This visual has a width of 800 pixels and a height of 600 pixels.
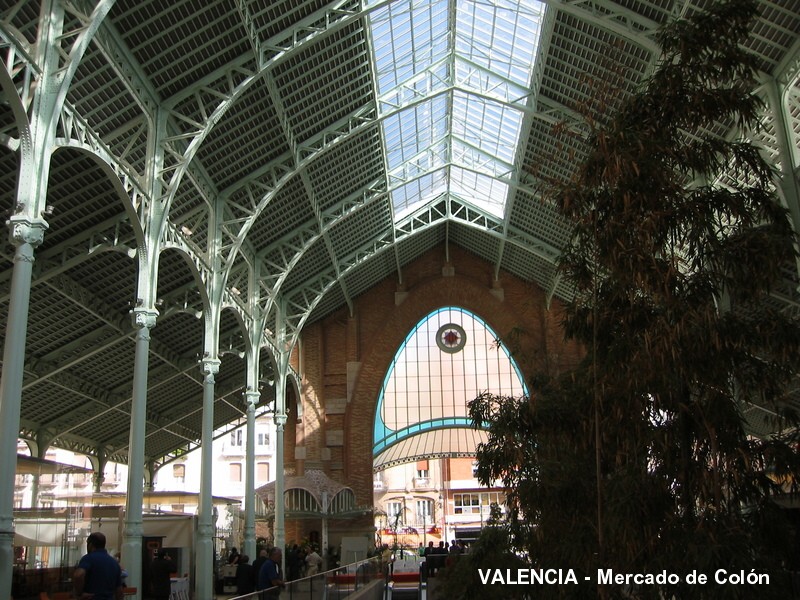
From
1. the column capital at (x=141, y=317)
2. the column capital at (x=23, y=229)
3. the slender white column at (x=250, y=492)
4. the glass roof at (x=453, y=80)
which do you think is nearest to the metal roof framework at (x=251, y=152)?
the glass roof at (x=453, y=80)

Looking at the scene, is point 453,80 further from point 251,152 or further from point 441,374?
point 441,374

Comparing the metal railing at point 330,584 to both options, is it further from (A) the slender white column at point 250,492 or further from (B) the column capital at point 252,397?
(B) the column capital at point 252,397

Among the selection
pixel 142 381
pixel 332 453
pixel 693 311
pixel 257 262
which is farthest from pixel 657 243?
pixel 332 453

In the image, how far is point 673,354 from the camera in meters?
8.97

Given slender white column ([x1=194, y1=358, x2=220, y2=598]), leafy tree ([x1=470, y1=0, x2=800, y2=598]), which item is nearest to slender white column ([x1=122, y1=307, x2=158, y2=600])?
slender white column ([x1=194, y1=358, x2=220, y2=598])

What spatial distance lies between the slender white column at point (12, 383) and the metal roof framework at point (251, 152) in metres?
0.54

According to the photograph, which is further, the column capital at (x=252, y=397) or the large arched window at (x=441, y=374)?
the large arched window at (x=441, y=374)

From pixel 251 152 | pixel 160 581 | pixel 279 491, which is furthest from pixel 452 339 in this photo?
pixel 160 581

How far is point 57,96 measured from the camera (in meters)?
14.9

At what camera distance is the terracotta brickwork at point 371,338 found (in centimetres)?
4591

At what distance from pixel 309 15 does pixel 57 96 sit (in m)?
10.1

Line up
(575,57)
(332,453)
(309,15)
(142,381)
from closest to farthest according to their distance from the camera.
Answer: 1. (142,381)
2. (309,15)
3. (575,57)
4. (332,453)

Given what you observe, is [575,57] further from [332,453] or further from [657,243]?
[332,453]

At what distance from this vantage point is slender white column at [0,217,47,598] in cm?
1242
